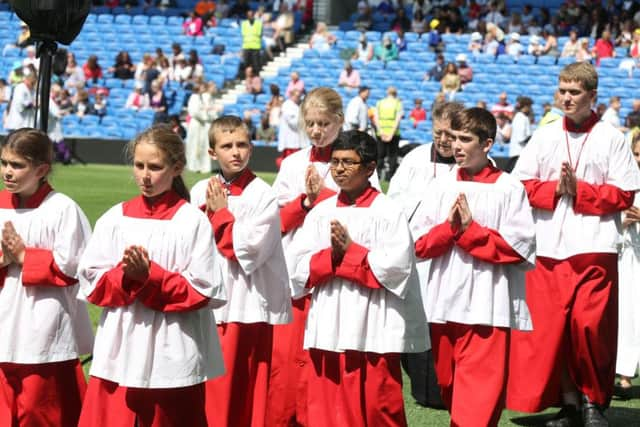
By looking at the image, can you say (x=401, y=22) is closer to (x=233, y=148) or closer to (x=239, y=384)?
(x=233, y=148)

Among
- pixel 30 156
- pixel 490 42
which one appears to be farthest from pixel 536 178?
pixel 490 42

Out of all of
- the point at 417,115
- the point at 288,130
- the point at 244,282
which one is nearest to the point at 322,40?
the point at 417,115

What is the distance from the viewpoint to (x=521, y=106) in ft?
88.6

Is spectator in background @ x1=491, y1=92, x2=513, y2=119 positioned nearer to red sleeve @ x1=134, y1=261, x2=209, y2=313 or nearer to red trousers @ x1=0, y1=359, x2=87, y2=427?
red trousers @ x1=0, y1=359, x2=87, y2=427

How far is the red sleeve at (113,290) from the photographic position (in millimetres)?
6086

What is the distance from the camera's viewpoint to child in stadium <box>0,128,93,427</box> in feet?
21.9

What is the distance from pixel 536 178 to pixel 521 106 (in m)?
18.6

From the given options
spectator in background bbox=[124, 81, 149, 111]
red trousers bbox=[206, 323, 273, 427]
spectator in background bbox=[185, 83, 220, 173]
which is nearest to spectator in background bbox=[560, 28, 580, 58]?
spectator in background bbox=[185, 83, 220, 173]

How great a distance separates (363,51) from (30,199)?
96.4ft

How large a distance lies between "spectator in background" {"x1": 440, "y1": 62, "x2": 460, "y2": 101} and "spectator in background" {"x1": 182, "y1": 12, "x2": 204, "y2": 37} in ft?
31.2

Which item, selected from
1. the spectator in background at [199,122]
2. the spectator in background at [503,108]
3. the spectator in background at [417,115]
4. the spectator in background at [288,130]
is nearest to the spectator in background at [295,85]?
the spectator in background at [199,122]

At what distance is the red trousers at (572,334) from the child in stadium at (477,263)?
92 centimetres

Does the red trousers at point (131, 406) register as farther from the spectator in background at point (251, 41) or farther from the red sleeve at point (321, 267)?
the spectator in background at point (251, 41)

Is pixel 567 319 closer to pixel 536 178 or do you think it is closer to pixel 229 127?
pixel 536 178
